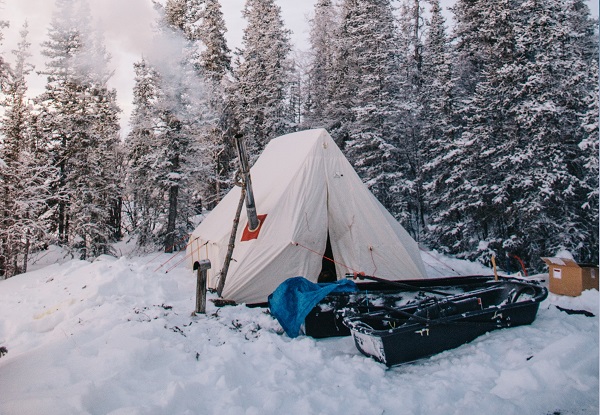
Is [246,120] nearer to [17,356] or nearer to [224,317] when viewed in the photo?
[224,317]

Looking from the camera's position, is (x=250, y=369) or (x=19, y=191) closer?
(x=250, y=369)

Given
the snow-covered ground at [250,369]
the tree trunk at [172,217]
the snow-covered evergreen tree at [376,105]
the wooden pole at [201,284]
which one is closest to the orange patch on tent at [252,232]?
the wooden pole at [201,284]

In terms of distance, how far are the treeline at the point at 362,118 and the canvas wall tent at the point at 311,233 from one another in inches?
236

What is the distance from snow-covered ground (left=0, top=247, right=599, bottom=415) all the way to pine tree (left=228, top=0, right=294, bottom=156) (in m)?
15.0

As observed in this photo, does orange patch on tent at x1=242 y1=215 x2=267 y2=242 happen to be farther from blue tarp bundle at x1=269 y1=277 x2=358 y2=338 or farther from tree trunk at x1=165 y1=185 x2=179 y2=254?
tree trunk at x1=165 y1=185 x2=179 y2=254

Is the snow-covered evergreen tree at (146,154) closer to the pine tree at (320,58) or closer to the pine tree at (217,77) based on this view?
the pine tree at (217,77)

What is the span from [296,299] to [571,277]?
6.05m

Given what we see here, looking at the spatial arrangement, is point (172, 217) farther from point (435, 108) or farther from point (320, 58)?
point (320, 58)

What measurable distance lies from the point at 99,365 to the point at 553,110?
1341 cm

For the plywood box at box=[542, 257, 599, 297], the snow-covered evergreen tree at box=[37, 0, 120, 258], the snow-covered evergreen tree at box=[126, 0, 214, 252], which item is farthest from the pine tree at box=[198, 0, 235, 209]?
the plywood box at box=[542, 257, 599, 297]

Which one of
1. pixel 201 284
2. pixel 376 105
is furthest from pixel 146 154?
pixel 201 284

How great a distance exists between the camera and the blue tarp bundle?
539cm

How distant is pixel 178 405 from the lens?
322 cm

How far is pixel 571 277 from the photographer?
751 centimetres
